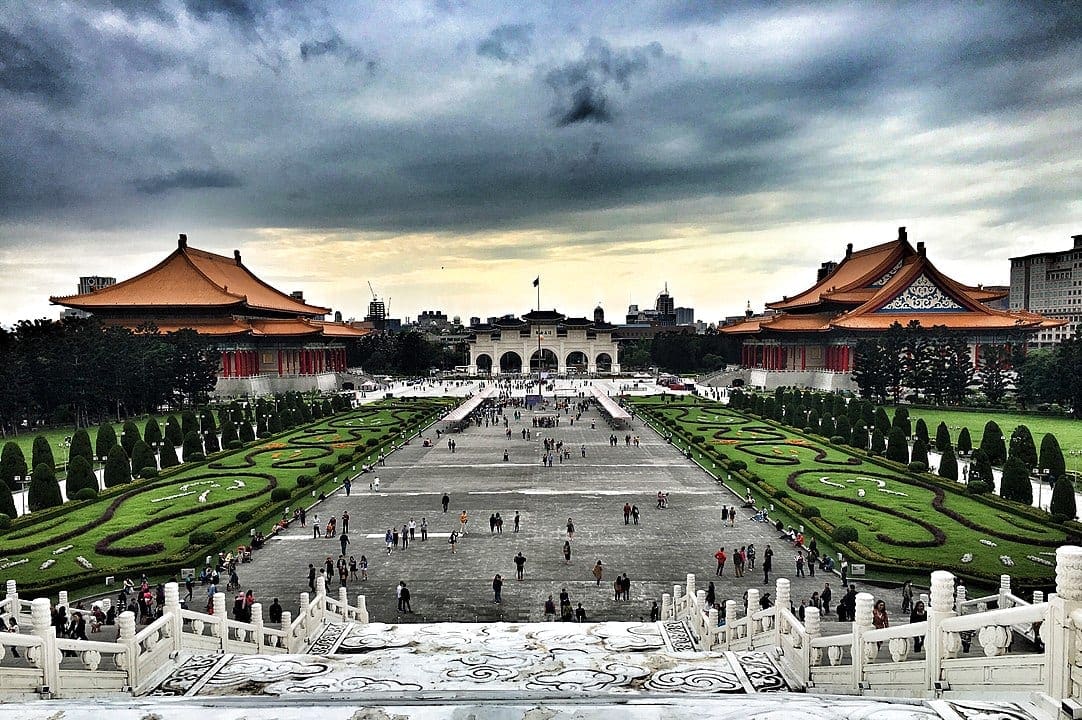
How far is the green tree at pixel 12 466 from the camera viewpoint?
34438 mm

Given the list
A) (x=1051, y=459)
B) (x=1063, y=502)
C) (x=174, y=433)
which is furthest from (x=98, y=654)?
(x=174, y=433)

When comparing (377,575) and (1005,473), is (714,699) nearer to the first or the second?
(377,575)

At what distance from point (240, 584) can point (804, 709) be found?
18.3m

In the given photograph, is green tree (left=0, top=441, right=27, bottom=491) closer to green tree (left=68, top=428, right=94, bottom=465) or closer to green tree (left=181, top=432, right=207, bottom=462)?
green tree (left=68, top=428, right=94, bottom=465)

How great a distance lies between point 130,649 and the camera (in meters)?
11.1

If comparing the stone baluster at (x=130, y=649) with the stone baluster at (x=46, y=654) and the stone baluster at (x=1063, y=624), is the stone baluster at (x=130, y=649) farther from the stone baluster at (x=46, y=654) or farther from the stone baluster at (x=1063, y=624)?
the stone baluster at (x=1063, y=624)

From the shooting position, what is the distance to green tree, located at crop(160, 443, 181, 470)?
39.3 metres

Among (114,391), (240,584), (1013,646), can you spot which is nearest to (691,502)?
(240,584)

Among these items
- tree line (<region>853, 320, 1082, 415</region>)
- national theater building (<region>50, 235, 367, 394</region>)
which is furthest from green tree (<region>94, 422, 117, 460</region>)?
tree line (<region>853, 320, 1082, 415</region>)

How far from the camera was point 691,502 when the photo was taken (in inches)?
1268

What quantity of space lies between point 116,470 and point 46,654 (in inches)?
1060

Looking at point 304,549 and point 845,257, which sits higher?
point 845,257

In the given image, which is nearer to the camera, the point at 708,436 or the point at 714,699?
the point at 714,699

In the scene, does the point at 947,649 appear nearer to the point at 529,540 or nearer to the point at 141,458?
the point at 529,540
